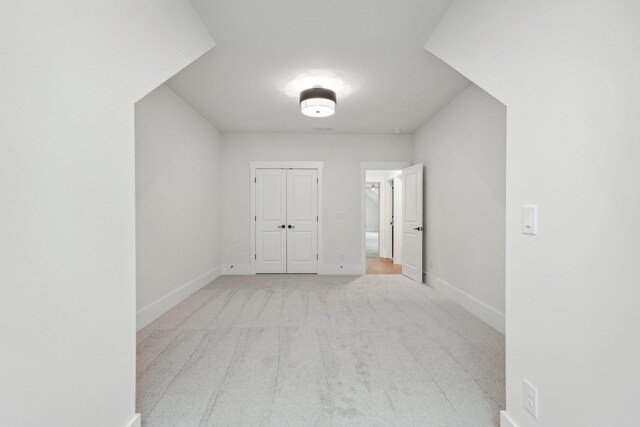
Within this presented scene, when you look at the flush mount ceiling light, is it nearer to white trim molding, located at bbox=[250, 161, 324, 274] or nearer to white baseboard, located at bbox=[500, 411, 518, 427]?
white trim molding, located at bbox=[250, 161, 324, 274]

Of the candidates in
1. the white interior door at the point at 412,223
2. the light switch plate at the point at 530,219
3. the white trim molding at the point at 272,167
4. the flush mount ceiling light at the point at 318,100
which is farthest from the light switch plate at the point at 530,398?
the white trim molding at the point at 272,167

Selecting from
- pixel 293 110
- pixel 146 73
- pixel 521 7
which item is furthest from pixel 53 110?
pixel 293 110

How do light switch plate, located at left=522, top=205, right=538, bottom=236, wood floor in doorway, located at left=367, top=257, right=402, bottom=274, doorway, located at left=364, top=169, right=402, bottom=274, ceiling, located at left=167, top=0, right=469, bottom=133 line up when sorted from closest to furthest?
light switch plate, located at left=522, top=205, right=538, bottom=236
ceiling, located at left=167, top=0, right=469, bottom=133
wood floor in doorway, located at left=367, top=257, right=402, bottom=274
doorway, located at left=364, top=169, right=402, bottom=274

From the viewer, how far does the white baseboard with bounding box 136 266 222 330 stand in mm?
3064

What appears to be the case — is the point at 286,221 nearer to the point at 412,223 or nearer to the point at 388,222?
the point at 412,223

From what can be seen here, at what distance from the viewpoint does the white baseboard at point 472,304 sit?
3.01 m

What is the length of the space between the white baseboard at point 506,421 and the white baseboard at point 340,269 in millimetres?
4127

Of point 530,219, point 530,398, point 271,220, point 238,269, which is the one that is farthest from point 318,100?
point 238,269

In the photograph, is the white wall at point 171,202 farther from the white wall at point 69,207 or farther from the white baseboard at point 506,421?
the white baseboard at point 506,421

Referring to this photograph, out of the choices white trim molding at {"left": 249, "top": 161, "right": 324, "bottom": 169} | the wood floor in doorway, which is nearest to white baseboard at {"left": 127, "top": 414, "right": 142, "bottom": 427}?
white trim molding at {"left": 249, "top": 161, "right": 324, "bottom": 169}

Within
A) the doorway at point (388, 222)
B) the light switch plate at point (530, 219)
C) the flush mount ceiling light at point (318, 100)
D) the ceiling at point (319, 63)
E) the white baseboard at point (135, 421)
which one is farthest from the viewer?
the doorway at point (388, 222)

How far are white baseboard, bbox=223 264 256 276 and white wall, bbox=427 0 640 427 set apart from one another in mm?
4710

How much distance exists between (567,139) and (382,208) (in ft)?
23.2

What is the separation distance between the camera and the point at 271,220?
5.75 metres
